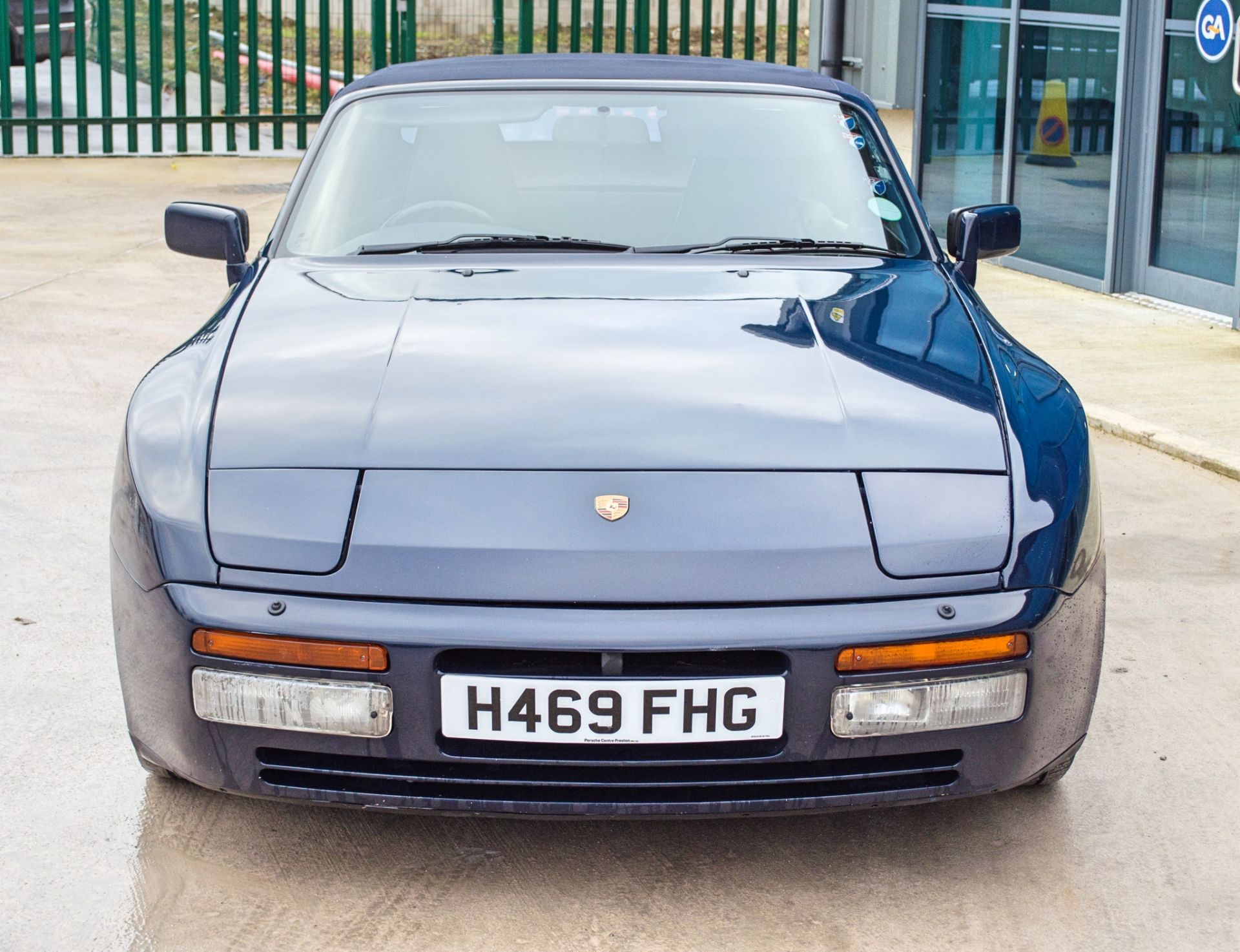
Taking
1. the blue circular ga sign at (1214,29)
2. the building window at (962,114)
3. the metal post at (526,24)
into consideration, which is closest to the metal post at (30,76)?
the metal post at (526,24)

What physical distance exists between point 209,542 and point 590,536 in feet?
1.96

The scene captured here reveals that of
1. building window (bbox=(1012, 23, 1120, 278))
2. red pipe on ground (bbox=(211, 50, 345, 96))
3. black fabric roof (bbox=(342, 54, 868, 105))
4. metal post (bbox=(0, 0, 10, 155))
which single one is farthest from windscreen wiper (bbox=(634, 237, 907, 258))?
red pipe on ground (bbox=(211, 50, 345, 96))

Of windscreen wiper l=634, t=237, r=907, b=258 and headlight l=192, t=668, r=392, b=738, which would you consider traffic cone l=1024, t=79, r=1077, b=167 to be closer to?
windscreen wiper l=634, t=237, r=907, b=258

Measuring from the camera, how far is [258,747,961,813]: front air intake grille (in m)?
2.38

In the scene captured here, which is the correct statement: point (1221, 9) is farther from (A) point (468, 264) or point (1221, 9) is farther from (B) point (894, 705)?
(B) point (894, 705)

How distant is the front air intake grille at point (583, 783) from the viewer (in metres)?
2.38

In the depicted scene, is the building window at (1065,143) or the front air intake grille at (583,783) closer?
the front air intake grille at (583,783)

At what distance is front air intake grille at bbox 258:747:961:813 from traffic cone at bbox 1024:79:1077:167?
7633 millimetres

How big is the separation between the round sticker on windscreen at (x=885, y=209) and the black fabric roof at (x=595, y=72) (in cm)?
45

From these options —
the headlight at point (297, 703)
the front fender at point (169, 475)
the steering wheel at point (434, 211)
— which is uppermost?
the steering wheel at point (434, 211)

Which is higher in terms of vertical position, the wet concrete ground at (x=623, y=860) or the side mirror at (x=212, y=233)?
the side mirror at (x=212, y=233)

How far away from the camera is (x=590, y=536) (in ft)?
7.76

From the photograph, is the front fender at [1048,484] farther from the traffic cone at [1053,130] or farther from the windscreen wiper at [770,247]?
the traffic cone at [1053,130]

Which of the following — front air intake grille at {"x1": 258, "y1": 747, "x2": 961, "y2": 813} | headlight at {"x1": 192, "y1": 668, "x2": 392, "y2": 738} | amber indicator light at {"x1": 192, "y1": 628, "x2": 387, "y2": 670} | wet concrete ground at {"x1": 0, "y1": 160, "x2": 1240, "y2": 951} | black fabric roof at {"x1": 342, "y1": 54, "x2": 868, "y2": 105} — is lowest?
wet concrete ground at {"x1": 0, "y1": 160, "x2": 1240, "y2": 951}
